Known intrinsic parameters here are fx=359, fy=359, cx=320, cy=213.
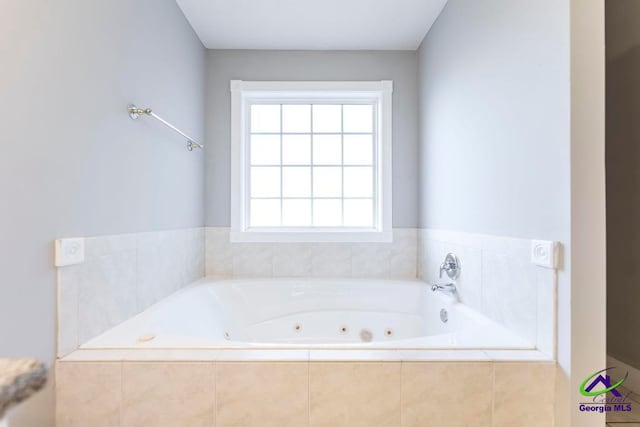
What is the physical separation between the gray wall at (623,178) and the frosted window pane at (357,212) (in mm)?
1546

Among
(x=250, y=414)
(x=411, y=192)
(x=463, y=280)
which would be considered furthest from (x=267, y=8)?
(x=250, y=414)

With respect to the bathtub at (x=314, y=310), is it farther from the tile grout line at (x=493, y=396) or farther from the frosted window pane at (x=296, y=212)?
the tile grout line at (x=493, y=396)

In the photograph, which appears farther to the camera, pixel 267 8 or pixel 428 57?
pixel 428 57

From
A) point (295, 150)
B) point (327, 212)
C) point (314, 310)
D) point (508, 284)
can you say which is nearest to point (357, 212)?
point (327, 212)

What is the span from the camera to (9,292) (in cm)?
103

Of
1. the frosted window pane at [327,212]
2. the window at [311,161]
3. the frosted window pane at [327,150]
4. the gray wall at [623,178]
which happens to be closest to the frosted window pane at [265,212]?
the window at [311,161]

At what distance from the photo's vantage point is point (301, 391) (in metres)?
1.22

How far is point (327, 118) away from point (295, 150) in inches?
14.7

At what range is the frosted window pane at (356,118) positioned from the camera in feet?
9.69

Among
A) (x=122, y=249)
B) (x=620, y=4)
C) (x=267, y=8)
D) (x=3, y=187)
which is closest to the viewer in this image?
(x=3, y=187)

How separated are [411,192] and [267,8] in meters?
1.64

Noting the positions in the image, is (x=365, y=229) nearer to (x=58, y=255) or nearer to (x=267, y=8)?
(x=267, y=8)

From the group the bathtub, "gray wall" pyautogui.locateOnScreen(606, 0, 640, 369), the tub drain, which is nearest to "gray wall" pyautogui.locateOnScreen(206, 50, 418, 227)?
the bathtub

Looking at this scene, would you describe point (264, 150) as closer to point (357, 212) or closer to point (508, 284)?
point (357, 212)
